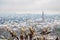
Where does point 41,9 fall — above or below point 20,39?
above

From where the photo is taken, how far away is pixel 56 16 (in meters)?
1.68

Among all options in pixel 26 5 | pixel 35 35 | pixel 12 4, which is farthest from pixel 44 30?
pixel 12 4

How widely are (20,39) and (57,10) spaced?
2.01 ft

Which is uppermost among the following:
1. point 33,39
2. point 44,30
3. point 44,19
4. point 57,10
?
point 57,10

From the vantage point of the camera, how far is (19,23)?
1705mm

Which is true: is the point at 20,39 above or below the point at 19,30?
below

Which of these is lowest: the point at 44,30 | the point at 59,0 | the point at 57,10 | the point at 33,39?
the point at 33,39

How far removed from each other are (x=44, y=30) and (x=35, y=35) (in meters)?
0.13

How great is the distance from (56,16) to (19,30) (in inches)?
20.1

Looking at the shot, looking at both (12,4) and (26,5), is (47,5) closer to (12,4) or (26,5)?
(26,5)

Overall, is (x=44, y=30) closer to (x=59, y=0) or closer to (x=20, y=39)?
(x=20, y=39)

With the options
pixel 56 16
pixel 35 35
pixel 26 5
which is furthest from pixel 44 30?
pixel 26 5

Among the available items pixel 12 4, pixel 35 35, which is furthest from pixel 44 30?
pixel 12 4

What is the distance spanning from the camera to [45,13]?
5.58 ft
